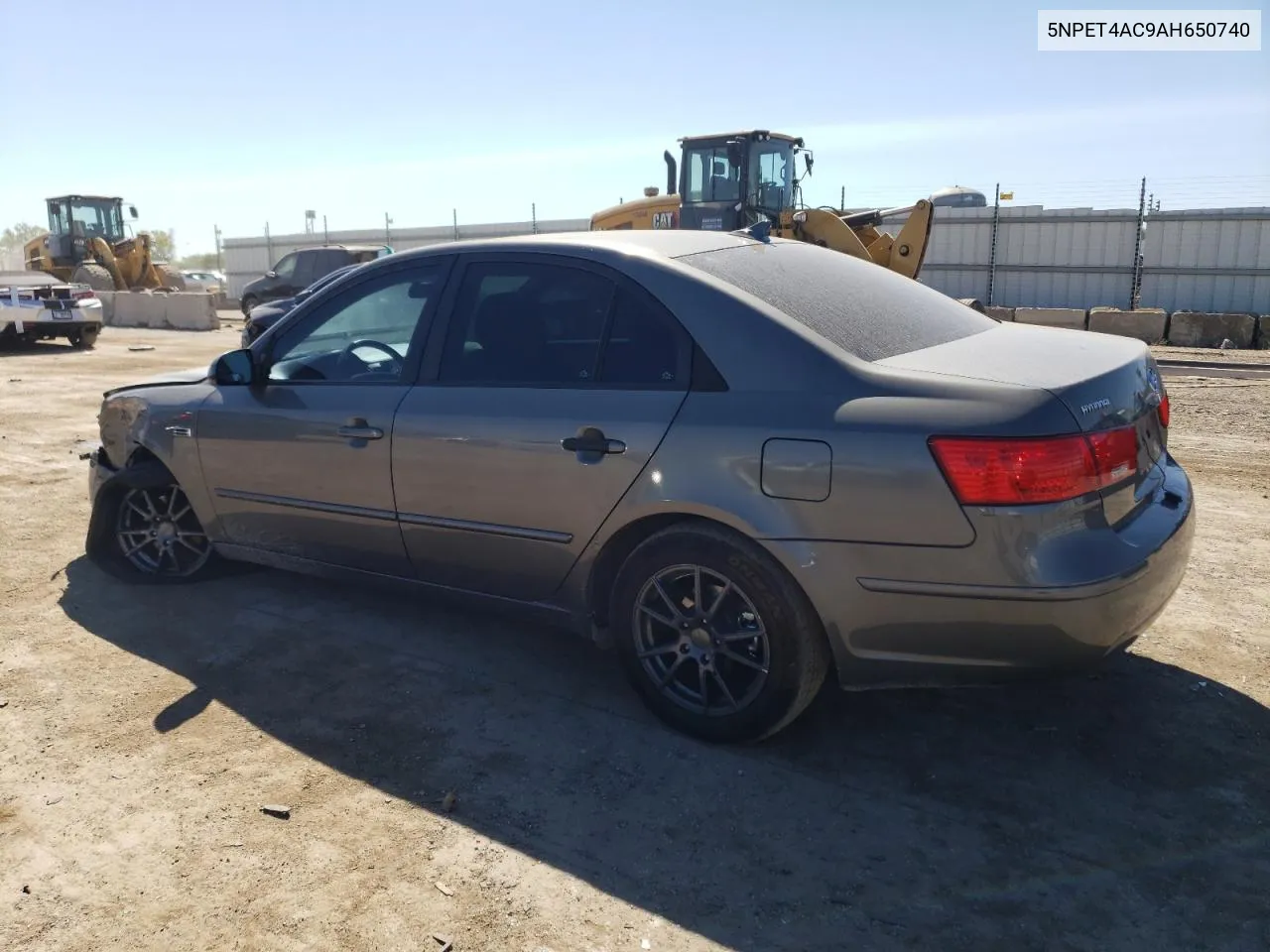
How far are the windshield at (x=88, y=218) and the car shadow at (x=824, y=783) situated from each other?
1173 inches

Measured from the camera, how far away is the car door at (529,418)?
3344mm

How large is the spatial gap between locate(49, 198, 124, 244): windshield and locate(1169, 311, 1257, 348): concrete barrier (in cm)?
2853

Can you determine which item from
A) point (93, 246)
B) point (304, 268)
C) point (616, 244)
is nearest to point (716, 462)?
point (616, 244)

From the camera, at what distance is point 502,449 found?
11.7ft

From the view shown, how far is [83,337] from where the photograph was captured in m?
18.3

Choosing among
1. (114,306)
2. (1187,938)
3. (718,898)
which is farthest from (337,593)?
(114,306)

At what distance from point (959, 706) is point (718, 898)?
143cm

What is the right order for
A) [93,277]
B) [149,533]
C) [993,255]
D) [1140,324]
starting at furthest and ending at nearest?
[93,277] < [993,255] < [1140,324] < [149,533]

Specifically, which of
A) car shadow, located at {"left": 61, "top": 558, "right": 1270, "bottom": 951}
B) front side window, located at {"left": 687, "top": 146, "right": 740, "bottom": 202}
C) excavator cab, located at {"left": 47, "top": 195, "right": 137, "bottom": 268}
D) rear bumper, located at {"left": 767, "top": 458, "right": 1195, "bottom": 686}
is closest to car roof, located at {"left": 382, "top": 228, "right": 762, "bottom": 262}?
rear bumper, located at {"left": 767, "top": 458, "right": 1195, "bottom": 686}

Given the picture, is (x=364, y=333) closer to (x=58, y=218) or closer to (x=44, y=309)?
(x=44, y=309)

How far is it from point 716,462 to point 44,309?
17863 mm

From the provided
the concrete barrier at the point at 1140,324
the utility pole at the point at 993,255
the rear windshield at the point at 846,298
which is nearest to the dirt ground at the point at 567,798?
the rear windshield at the point at 846,298

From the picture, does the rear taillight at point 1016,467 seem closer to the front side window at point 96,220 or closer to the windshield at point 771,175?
the windshield at point 771,175

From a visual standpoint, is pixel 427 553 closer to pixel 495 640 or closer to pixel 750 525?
pixel 495 640
